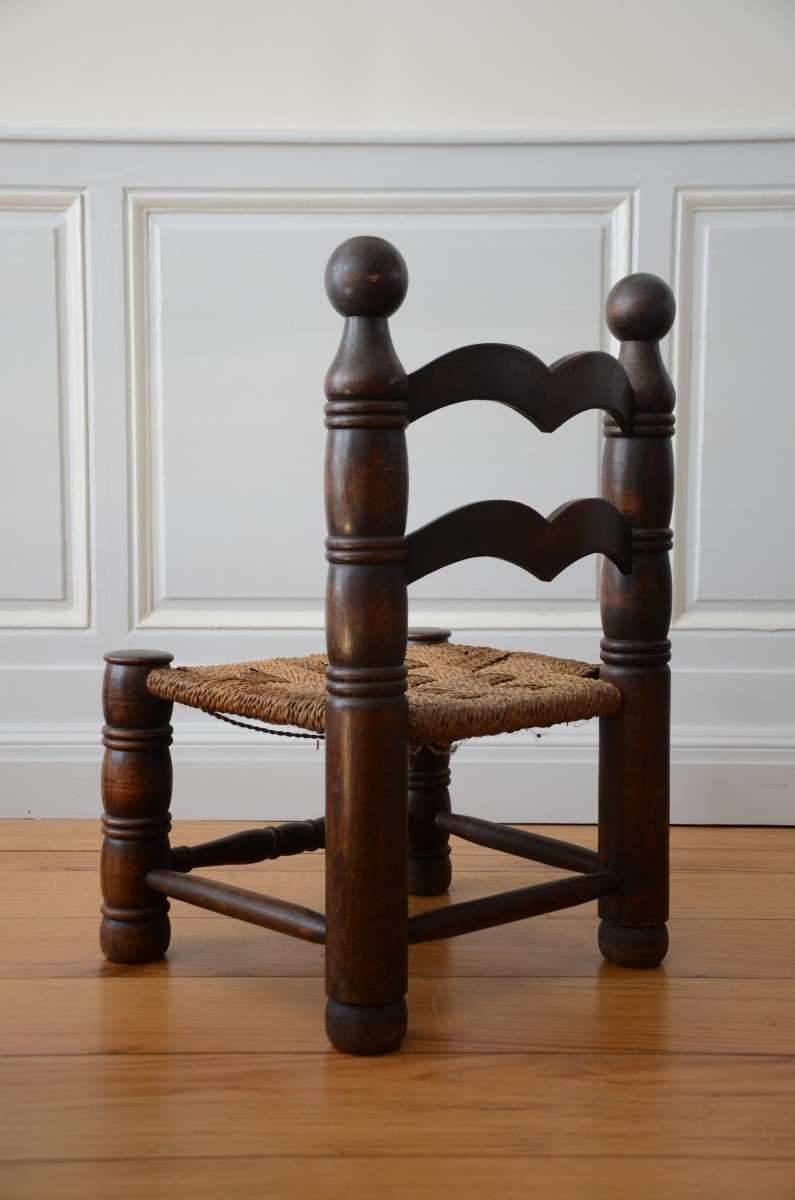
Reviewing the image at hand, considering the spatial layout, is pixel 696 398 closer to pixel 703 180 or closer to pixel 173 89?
pixel 703 180

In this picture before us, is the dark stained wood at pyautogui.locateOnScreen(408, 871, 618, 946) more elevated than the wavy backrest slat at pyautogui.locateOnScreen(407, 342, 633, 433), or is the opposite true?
the wavy backrest slat at pyautogui.locateOnScreen(407, 342, 633, 433)

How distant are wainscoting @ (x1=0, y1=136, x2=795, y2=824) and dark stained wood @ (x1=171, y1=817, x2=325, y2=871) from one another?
0.49 m

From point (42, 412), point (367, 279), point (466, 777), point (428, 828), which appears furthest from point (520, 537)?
point (42, 412)

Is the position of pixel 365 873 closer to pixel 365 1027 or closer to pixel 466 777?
pixel 365 1027

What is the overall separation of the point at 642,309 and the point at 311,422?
71cm

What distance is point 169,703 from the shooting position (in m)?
1.14

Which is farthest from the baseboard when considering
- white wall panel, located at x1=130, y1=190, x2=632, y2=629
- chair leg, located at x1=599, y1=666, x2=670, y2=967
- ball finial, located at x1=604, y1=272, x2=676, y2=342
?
ball finial, located at x1=604, y1=272, x2=676, y2=342

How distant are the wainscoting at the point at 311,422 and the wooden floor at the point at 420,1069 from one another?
422 mm

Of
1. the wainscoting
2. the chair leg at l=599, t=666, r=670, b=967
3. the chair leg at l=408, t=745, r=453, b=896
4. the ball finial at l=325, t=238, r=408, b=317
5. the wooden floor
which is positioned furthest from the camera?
the wainscoting

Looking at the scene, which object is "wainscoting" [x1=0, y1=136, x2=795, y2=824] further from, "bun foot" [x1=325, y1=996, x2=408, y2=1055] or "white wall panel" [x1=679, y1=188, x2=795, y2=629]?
"bun foot" [x1=325, y1=996, x2=408, y2=1055]

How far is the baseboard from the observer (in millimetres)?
1729

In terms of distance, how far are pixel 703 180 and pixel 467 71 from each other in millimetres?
366

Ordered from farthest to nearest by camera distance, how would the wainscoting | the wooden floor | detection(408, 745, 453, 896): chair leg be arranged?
the wainscoting < detection(408, 745, 453, 896): chair leg < the wooden floor

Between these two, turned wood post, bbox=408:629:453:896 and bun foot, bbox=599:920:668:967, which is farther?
turned wood post, bbox=408:629:453:896
